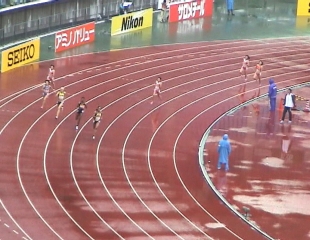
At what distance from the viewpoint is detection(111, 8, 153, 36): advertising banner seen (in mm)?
49938

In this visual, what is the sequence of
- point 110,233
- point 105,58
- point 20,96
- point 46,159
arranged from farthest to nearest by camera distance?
point 105,58
point 20,96
point 46,159
point 110,233

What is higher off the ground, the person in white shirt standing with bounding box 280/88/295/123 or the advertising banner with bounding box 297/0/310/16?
the advertising banner with bounding box 297/0/310/16

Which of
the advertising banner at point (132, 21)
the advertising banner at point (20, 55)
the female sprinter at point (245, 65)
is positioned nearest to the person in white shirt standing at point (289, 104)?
the female sprinter at point (245, 65)

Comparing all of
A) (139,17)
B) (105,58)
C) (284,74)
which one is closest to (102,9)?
(139,17)

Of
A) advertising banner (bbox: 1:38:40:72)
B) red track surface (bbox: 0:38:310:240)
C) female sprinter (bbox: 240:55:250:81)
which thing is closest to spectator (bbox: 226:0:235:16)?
red track surface (bbox: 0:38:310:240)

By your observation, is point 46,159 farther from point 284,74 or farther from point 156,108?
point 284,74

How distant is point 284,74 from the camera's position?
4559 cm

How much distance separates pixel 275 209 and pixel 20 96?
1295 centimetres

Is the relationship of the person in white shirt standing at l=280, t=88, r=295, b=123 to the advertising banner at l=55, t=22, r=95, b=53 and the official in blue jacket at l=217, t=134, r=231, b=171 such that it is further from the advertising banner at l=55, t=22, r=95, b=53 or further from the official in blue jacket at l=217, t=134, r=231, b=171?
the advertising banner at l=55, t=22, r=95, b=53

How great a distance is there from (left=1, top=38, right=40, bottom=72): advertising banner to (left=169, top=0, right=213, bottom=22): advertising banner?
11312 millimetres

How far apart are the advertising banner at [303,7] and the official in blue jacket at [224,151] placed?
26836 mm

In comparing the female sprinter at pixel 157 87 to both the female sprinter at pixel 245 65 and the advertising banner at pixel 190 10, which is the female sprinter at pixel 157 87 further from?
the advertising banner at pixel 190 10

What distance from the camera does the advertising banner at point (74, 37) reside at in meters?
45.9

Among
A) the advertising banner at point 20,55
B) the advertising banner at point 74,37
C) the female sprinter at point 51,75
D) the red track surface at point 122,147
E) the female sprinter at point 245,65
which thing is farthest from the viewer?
the advertising banner at point 74,37
